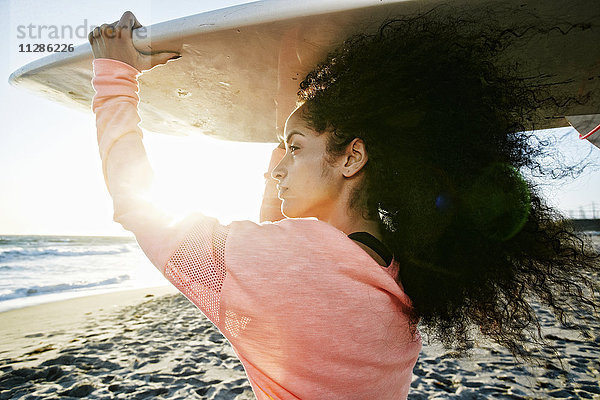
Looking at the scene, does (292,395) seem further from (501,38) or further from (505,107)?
(501,38)

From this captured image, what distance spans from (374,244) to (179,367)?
130 inches

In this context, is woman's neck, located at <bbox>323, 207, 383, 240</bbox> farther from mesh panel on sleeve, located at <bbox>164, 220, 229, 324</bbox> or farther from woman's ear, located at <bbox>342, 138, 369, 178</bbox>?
mesh panel on sleeve, located at <bbox>164, 220, 229, 324</bbox>

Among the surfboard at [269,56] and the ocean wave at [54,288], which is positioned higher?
the surfboard at [269,56]

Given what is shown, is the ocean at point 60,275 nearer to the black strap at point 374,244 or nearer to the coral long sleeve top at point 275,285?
the coral long sleeve top at point 275,285

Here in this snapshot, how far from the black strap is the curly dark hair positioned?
0.05 m

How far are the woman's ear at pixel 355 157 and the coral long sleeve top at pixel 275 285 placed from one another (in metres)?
0.29

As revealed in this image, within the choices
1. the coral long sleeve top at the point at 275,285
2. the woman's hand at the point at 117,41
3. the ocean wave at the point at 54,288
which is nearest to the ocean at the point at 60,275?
the ocean wave at the point at 54,288

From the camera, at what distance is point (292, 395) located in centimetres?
89

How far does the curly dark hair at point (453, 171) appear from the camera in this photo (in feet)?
3.24

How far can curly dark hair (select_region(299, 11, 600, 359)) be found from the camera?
0.99 meters

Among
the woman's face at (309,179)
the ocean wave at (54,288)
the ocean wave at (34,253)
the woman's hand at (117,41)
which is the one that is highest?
the woman's hand at (117,41)

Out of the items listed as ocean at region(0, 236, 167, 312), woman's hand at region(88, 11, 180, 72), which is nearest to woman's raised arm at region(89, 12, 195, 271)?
woman's hand at region(88, 11, 180, 72)

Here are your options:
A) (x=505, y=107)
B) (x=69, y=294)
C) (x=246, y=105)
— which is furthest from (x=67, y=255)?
(x=505, y=107)

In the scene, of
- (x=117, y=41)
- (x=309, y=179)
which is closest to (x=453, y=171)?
(x=309, y=179)
